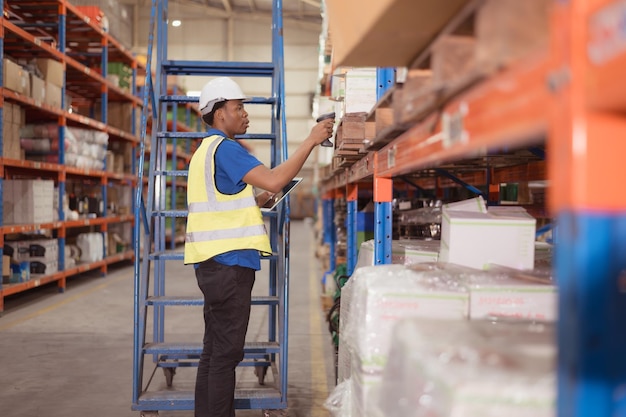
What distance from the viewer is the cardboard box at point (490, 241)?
7.35ft

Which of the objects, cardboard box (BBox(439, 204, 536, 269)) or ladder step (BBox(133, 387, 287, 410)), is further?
ladder step (BBox(133, 387, 287, 410))

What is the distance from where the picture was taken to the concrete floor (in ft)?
13.1

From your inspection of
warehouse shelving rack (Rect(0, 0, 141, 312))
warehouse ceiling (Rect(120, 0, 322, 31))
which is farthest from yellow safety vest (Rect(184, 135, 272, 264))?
warehouse ceiling (Rect(120, 0, 322, 31))

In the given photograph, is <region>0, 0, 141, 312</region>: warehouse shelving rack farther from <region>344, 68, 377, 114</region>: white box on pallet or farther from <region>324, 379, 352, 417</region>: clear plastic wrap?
<region>324, 379, 352, 417</region>: clear plastic wrap

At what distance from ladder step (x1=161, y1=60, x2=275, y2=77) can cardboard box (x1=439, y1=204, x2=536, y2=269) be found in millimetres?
2631

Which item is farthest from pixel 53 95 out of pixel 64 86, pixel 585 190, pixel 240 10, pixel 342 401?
pixel 240 10

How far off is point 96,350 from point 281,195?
108 inches

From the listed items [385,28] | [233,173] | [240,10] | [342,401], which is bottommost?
[342,401]

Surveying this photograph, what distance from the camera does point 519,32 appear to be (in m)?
1.06

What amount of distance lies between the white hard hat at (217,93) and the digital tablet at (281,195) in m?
0.57

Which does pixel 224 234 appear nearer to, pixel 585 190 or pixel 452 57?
pixel 452 57

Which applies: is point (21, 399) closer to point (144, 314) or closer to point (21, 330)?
point (144, 314)

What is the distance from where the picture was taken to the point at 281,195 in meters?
3.64

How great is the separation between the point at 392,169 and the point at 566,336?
1.33 meters
